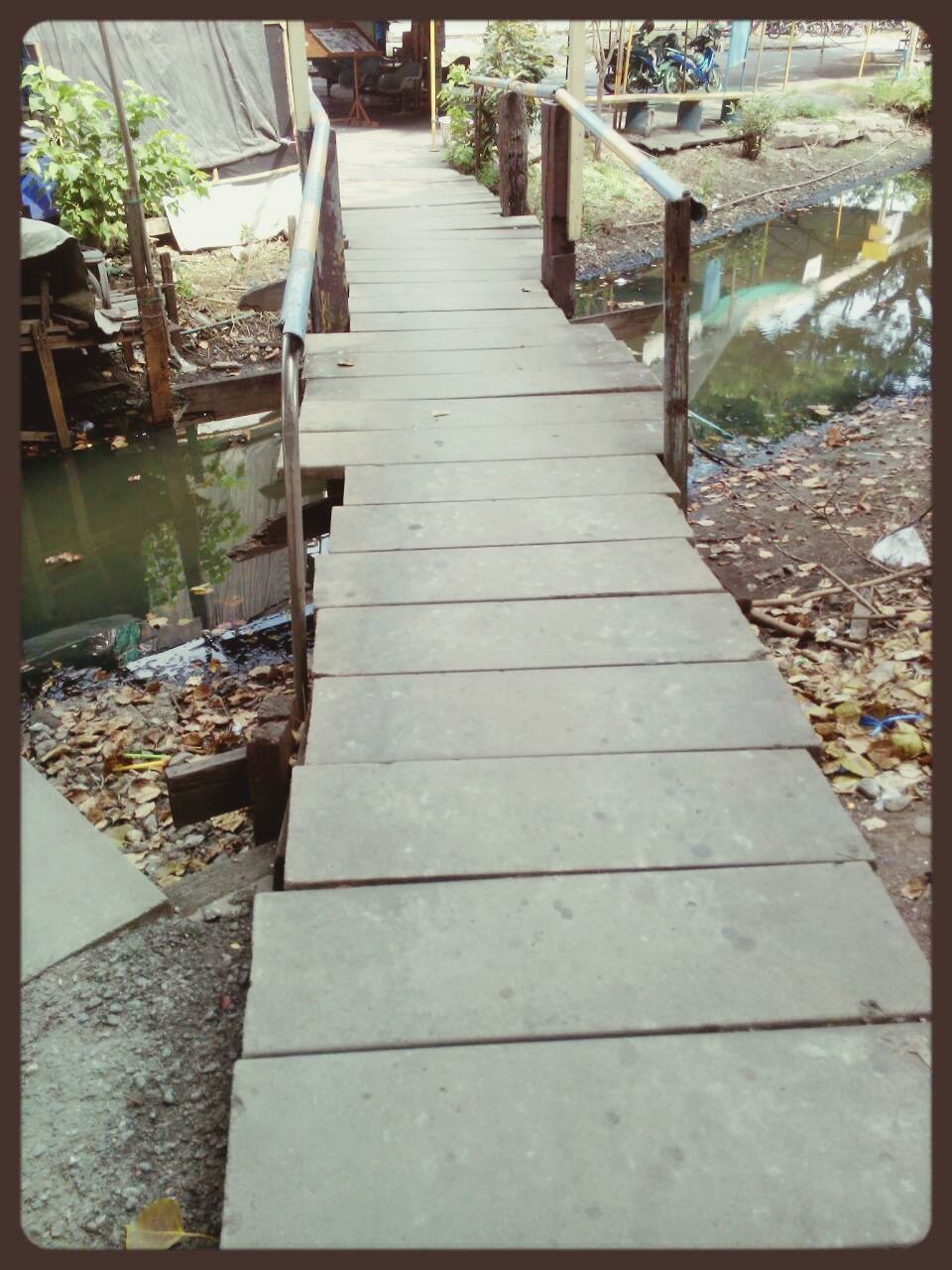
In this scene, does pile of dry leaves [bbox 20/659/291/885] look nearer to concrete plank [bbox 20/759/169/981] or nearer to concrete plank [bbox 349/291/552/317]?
concrete plank [bbox 20/759/169/981]

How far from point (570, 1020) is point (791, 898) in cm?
56

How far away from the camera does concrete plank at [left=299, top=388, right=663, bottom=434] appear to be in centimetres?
451

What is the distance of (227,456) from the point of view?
920 centimetres

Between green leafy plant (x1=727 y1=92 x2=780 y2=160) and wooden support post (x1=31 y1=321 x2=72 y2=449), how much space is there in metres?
13.3

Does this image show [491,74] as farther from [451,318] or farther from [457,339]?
[457,339]

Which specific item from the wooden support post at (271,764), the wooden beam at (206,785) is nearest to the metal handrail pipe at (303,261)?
the wooden support post at (271,764)

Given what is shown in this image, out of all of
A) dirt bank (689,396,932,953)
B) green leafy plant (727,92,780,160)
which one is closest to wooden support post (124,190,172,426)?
dirt bank (689,396,932,953)

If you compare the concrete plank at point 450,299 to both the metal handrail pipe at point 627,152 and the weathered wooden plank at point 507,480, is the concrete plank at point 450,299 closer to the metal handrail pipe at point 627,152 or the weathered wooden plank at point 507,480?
the metal handrail pipe at point 627,152

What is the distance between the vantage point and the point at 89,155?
925 cm

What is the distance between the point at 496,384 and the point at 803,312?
8.48 metres

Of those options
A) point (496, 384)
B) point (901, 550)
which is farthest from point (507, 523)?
Answer: point (901, 550)

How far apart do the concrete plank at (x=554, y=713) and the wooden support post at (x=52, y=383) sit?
6643 mm

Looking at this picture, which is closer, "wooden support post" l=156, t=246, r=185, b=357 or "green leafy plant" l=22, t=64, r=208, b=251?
"green leafy plant" l=22, t=64, r=208, b=251

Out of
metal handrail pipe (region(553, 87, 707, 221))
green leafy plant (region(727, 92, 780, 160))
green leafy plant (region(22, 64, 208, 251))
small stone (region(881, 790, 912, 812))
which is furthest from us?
green leafy plant (region(727, 92, 780, 160))
